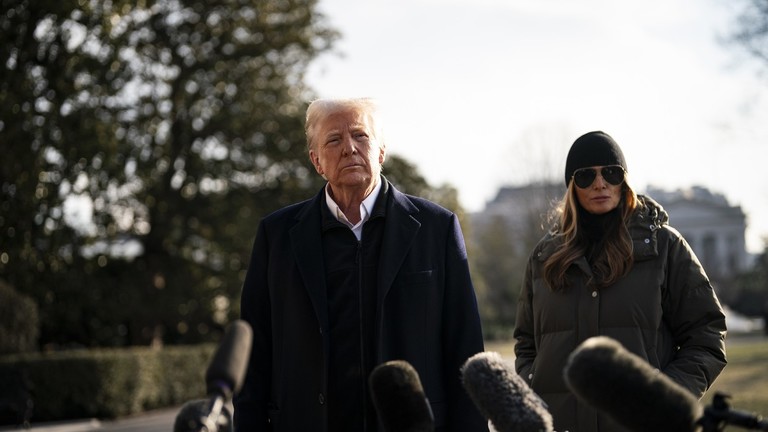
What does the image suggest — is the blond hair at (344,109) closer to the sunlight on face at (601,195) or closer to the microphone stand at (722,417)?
the sunlight on face at (601,195)

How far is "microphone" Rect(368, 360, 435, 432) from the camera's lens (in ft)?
9.44

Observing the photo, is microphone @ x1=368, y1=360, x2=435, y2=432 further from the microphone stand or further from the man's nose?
the man's nose

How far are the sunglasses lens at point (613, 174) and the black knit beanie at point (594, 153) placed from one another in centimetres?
2

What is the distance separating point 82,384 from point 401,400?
21.9 meters

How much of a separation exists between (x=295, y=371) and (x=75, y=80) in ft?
75.8

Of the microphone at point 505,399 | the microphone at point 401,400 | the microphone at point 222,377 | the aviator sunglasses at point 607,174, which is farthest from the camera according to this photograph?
the aviator sunglasses at point 607,174

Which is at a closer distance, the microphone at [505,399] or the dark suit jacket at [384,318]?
the microphone at [505,399]

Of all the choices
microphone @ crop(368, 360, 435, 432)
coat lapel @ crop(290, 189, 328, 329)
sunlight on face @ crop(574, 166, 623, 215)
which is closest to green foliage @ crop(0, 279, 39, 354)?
coat lapel @ crop(290, 189, 328, 329)

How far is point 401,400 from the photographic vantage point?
9.45 ft

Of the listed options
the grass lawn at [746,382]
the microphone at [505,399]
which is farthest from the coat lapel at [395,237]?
the grass lawn at [746,382]

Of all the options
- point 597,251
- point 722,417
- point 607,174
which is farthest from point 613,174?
A: point 722,417

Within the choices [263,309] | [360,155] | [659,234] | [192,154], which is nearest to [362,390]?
[263,309]

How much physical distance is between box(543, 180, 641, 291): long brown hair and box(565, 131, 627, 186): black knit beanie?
0.27ft

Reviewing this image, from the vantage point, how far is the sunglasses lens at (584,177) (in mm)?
4543
